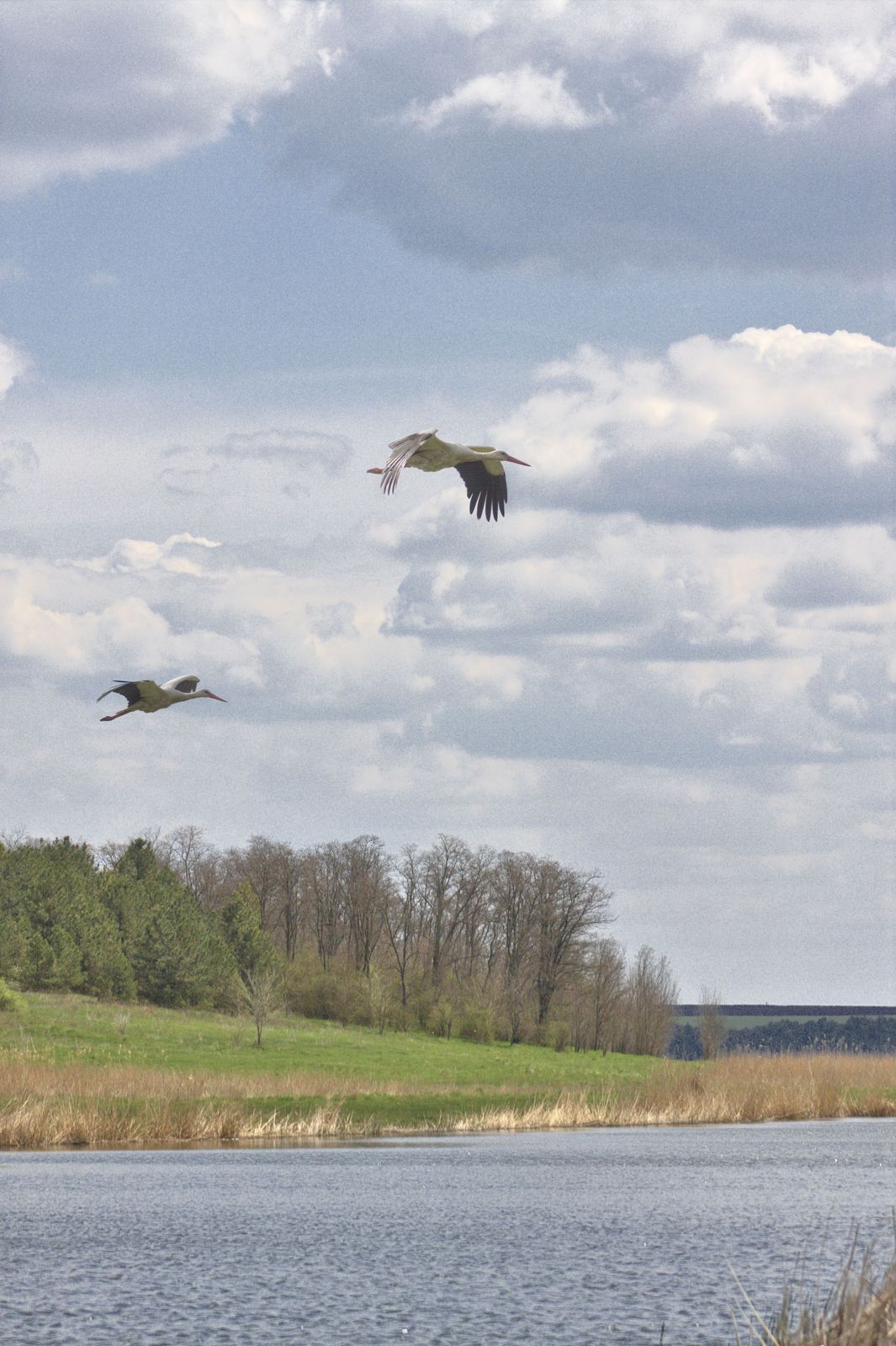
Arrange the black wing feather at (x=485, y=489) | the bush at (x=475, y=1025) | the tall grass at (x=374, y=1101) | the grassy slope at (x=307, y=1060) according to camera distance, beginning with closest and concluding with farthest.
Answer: the black wing feather at (x=485, y=489), the tall grass at (x=374, y=1101), the grassy slope at (x=307, y=1060), the bush at (x=475, y=1025)

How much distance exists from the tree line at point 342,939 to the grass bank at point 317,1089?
329 inches

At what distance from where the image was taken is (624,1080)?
65812 mm

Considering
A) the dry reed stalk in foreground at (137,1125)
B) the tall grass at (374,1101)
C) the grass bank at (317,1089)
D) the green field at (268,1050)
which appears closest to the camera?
the dry reed stalk in foreground at (137,1125)

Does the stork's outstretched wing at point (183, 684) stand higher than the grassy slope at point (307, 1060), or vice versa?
the stork's outstretched wing at point (183, 684)

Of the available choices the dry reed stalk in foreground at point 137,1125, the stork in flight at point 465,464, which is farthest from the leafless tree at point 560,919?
the stork in flight at point 465,464

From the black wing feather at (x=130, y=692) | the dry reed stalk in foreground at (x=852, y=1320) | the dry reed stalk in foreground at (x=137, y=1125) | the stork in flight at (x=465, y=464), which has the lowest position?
the dry reed stalk in foreground at (x=137, y=1125)

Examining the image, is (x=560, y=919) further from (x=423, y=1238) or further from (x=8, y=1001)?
(x=423, y=1238)

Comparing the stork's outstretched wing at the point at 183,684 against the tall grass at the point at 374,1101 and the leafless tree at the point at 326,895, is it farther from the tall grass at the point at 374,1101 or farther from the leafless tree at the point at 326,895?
the leafless tree at the point at 326,895

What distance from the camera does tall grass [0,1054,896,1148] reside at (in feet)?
143

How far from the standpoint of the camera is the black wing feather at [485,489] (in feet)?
54.6

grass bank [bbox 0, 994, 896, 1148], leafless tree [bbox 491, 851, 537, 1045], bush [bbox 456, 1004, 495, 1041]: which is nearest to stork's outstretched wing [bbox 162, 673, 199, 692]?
grass bank [bbox 0, 994, 896, 1148]

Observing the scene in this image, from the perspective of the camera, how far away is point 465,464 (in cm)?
1688

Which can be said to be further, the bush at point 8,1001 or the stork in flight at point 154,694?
the bush at point 8,1001

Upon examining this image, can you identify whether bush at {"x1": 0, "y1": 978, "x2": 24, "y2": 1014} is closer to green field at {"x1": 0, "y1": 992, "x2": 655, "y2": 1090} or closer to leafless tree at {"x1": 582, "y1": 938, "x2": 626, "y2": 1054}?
green field at {"x1": 0, "y1": 992, "x2": 655, "y2": 1090}
